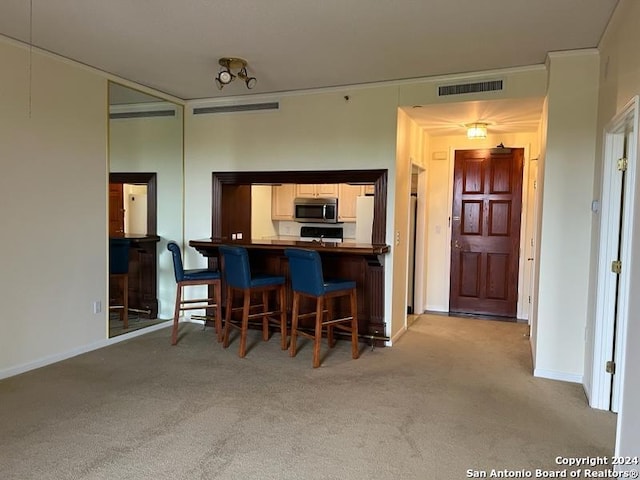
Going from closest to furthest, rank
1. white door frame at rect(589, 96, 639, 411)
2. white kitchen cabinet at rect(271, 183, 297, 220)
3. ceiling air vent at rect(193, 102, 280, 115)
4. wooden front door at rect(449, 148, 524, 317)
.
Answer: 1. white door frame at rect(589, 96, 639, 411)
2. ceiling air vent at rect(193, 102, 280, 115)
3. wooden front door at rect(449, 148, 524, 317)
4. white kitchen cabinet at rect(271, 183, 297, 220)

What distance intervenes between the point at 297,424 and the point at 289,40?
2.73 m

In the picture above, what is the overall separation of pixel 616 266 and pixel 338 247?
7.31ft

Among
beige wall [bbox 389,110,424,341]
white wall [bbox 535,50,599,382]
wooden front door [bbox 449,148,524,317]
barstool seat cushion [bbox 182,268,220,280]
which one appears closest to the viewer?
white wall [bbox 535,50,599,382]

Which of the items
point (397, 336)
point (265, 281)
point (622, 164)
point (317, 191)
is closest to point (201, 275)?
point (265, 281)

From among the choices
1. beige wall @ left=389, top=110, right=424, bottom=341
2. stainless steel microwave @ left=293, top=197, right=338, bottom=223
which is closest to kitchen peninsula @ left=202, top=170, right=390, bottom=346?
beige wall @ left=389, top=110, right=424, bottom=341

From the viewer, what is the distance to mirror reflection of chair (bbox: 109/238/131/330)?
4488 mm

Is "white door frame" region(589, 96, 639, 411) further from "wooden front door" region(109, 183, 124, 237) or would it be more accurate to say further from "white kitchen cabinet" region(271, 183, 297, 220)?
"white kitchen cabinet" region(271, 183, 297, 220)

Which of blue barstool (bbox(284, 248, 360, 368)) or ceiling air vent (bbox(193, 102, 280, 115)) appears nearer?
blue barstool (bbox(284, 248, 360, 368))

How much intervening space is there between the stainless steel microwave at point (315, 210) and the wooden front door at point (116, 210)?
9.42 feet

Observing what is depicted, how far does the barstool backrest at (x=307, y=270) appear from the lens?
3.78 m

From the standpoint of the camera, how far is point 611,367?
305cm

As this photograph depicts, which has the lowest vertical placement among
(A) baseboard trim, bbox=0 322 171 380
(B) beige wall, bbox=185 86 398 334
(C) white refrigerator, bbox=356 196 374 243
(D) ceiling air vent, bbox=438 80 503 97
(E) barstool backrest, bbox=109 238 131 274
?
(A) baseboard trim, bbox=0 322 171 380

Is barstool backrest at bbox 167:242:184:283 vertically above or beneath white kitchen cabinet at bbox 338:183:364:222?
beneath

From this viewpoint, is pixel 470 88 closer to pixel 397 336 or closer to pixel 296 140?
pixel 296 140
